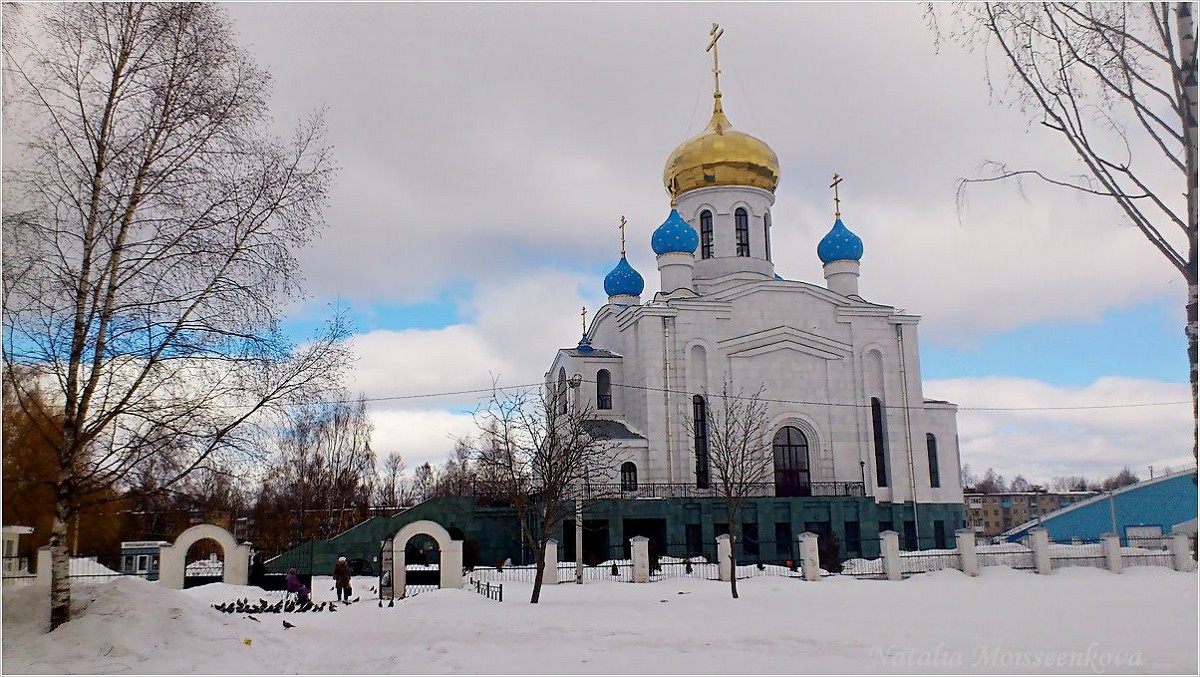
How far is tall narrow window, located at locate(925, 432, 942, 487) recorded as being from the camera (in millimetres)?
34594

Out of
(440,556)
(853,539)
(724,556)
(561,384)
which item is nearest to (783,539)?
(853,539)

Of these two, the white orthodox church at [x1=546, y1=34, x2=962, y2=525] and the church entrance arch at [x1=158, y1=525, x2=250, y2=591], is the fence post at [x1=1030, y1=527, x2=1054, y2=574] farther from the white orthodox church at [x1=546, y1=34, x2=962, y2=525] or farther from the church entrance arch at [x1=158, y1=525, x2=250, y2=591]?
the church entrance arch at [x1=158, y1=525, x2=250, y2=591]

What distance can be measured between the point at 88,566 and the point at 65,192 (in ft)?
63.3

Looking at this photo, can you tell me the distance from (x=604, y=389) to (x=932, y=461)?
43.3 feet

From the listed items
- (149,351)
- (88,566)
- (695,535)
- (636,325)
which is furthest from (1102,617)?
(88,566)

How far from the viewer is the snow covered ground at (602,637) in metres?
9.20

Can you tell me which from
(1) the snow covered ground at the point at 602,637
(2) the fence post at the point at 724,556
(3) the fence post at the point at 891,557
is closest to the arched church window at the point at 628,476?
(2) the fence post at the point at 724,556

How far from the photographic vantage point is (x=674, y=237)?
116 feet

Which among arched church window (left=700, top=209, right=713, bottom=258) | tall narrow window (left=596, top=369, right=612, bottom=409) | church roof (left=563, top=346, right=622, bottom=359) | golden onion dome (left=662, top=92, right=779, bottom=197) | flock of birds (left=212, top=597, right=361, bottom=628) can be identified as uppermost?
golden onion dome (left=662, top=92, right=779, bottom=197)

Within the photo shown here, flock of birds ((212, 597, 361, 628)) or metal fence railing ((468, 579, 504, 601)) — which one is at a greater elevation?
flock of birds ((212, 597, 361, 628))

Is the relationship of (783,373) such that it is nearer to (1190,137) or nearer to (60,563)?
(1190,137)

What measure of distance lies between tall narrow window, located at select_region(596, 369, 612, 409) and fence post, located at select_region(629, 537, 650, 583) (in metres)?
11.0

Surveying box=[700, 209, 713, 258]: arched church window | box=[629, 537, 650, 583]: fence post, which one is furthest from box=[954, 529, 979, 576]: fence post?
box=[700, 209, 713, 258]: arched church window

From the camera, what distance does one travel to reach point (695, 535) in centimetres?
2973
